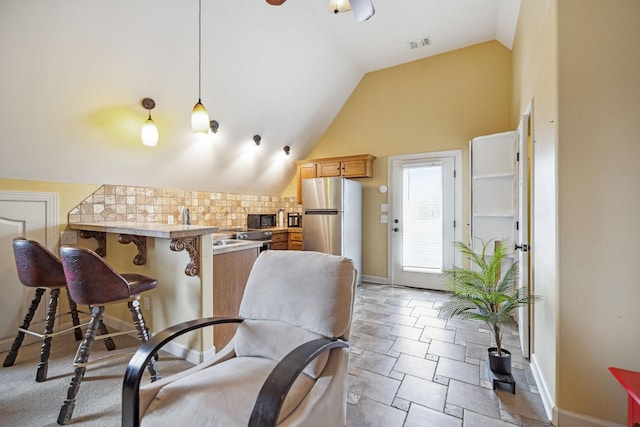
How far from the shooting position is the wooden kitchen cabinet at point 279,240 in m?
4.76

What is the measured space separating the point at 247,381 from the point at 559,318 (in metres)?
1.67

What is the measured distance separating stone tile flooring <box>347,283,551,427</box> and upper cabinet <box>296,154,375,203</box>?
229 centimetres

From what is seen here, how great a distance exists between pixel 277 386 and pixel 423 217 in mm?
3846

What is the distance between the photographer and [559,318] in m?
1.54

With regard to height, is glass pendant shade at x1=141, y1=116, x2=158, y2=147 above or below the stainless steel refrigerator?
above

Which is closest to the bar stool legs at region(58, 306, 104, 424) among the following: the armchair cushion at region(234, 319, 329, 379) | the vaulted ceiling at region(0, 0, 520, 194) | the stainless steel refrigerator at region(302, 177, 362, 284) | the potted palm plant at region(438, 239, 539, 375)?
the armchair cushion at region(234, 319, 329, 379)

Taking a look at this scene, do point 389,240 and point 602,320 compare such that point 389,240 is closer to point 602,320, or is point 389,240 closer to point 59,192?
point 602,320

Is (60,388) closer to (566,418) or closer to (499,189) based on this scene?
(566,418)

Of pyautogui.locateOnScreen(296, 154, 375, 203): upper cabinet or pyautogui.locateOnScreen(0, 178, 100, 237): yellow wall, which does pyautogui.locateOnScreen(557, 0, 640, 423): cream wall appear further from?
pyautogui.locateOnScreen(0, 178, 100, 237): yellow wall

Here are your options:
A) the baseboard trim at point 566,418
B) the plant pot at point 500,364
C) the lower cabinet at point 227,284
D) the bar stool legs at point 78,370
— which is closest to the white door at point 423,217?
the plant pot at point 500,364

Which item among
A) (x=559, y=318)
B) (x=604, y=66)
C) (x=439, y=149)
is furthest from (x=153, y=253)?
(x=439, y=149)

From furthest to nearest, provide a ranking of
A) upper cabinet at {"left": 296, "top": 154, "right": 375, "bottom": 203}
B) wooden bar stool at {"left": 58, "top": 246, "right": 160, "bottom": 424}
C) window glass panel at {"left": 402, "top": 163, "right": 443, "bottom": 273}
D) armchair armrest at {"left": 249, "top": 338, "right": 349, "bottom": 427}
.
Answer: upper cabinet at {"left": 296, "top": 154, "right": 375, "bottom": 203}, window glass panel at {"left": 402, "top": 163, "right": 443, "bottom": 273}, wooden bar stool at {"left": 58, "top": 246, "right": 160, "bottom": 424}, armchair armrest at {"left": 249, "top": 338, "right": 349, "bottom": 427}

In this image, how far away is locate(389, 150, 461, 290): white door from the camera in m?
4.13

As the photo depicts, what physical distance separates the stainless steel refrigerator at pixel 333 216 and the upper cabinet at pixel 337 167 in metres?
0.23
